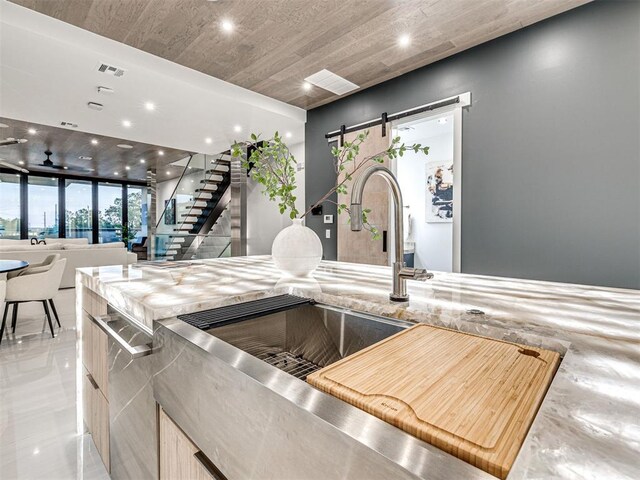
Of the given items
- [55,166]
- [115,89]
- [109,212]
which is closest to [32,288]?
[115,89]

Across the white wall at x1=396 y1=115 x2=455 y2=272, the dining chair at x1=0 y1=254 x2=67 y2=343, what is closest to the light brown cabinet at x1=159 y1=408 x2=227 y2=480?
the dining chair at x1=0 y1=254 x2=67 y2=343

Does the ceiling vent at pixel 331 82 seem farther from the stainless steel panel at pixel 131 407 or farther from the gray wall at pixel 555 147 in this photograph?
the stainless steel panel at pixel 131 407

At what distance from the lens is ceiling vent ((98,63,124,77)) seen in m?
2.74

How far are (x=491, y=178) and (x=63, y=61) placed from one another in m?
3.70

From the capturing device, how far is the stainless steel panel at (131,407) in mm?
998

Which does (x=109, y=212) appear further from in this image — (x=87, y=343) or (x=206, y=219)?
(x=87, y=343)

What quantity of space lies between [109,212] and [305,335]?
37.6 ft

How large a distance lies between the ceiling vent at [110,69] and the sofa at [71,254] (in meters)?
3.87

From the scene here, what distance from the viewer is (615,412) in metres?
0.43

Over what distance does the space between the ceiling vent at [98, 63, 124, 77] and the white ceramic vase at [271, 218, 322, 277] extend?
8.13 ft

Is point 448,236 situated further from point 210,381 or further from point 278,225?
point 210,381

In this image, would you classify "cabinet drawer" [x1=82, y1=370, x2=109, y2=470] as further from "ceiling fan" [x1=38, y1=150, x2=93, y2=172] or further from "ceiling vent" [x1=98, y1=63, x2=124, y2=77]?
"ceiling fan" [x1=38, y1=150, x2=93, y2=172]

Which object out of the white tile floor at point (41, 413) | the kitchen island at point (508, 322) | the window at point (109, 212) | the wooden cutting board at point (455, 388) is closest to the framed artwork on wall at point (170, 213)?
the window at point (109, 212)

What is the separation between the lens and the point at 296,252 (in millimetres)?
1476
